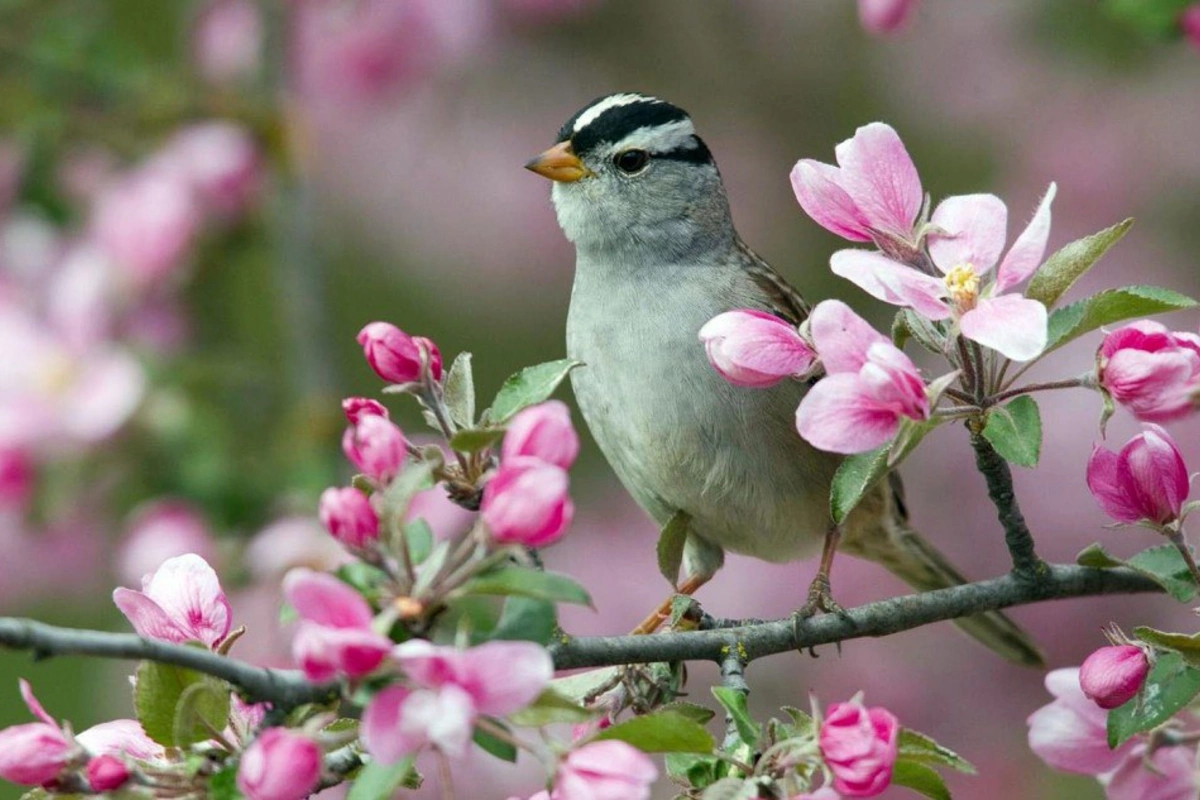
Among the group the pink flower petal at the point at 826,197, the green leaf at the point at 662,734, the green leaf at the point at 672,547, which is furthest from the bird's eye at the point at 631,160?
the green leaf at the point at 662,734

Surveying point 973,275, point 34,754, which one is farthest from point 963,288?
point 34,754

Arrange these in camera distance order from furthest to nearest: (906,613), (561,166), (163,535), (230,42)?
1. (230,42)
2. (163,535)
3. (561,166)
4. (906,613)

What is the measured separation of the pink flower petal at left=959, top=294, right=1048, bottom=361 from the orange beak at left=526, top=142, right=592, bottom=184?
1.41 metres

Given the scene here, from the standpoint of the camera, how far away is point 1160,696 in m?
1.67

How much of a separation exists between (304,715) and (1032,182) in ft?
11.6

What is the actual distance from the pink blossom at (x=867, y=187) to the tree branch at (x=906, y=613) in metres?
0.47

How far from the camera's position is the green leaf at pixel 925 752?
1635 millimetres

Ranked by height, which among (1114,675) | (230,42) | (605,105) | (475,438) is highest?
(230,42)

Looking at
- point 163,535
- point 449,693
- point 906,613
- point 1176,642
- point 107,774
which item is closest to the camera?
point 449,693

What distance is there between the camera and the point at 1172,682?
1.67m

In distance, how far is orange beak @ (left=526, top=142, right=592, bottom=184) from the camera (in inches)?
115

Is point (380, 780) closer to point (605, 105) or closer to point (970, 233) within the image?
point (970, 233)

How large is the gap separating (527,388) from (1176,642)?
70 centimetres

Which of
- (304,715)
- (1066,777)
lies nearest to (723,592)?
(1066,777)
